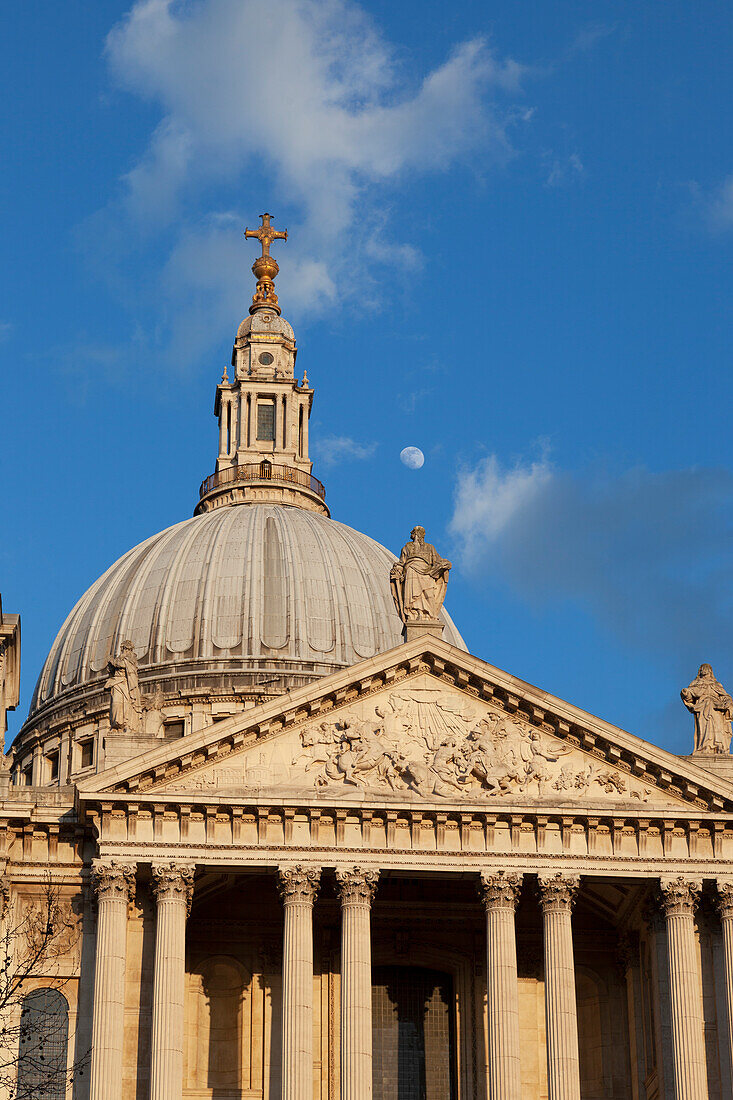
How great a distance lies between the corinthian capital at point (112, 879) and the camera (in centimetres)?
5003

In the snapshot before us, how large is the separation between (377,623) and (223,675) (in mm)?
7036

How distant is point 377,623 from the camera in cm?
7712

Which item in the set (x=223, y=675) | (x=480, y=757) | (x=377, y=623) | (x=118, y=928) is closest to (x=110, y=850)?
(x=118, y=928)

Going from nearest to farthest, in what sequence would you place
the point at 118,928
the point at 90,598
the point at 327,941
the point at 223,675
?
the point at 118,928 → the point at 327,941 → the point at 223,675 → the point at 90,598

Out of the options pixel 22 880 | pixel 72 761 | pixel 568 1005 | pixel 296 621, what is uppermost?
pixel 296 621

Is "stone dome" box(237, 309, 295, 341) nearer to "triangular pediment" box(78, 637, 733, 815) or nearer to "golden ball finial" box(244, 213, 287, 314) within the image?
"golden ball finial" box(244, 213, 287, 314)

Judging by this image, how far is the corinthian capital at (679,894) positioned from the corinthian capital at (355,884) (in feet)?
25.0

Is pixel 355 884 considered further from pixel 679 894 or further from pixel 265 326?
pixel 265 326

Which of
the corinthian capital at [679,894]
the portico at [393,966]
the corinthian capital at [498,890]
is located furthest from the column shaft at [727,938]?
the corinthian capital at [498,890]

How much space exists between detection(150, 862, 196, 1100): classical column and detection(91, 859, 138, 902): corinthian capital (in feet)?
2.29

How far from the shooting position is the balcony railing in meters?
84.3

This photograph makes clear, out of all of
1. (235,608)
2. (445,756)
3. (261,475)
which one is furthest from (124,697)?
(261,475)

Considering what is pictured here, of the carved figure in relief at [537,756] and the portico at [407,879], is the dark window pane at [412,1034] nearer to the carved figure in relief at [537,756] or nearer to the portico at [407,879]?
the portico at [407,879]

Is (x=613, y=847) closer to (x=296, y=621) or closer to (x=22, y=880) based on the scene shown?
(x=22, y=880)
